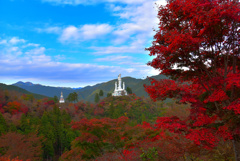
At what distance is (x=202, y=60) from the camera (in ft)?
17.3

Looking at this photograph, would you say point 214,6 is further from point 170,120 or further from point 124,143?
point 124,143

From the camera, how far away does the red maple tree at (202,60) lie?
4.20m

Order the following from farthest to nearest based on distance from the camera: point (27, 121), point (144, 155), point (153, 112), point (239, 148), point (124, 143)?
point (153, 112), point (27, 121), point (124, 143), point (144, 155), point (239, 148)

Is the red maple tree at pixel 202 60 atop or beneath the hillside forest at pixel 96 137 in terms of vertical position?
atop

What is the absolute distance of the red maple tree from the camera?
4199 mm

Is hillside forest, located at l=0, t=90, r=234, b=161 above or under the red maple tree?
under

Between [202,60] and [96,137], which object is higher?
[202,60]

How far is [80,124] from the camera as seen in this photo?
34.3 feet

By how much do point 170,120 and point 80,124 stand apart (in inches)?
275

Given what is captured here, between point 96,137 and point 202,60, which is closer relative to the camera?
point 202,60

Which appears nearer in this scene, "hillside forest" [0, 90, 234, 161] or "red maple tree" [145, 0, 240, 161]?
"red maple tree" [145, 0, 240, 161]

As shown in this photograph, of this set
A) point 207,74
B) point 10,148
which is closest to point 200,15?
point 207,74

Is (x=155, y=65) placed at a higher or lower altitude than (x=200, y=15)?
lower

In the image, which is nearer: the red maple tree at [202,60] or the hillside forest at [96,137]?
the red maple tree at [202,60]
